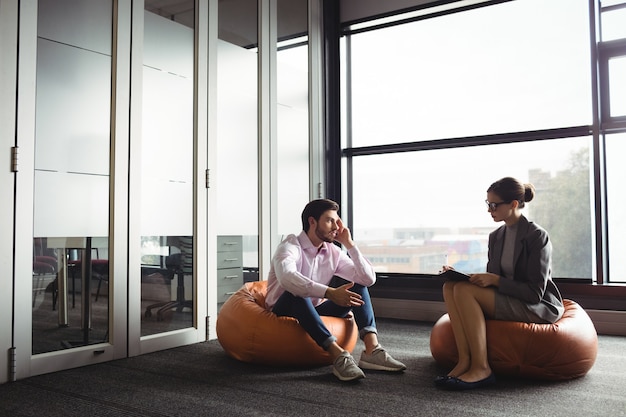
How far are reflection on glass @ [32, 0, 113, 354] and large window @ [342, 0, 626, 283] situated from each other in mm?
2747

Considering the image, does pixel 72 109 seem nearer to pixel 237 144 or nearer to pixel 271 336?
pixel 237 144

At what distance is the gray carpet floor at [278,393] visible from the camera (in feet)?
8.04

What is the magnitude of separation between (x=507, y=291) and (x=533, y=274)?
16 cm

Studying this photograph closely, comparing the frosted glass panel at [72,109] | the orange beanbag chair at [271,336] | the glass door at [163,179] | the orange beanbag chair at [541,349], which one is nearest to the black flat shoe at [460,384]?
the orange beanbag chair at [541,349]

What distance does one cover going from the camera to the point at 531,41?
15.6 ft

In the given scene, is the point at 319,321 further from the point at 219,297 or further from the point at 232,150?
the point at 232,150

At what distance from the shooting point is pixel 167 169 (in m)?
3.88

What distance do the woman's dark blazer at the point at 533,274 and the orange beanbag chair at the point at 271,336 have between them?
95 centimetres

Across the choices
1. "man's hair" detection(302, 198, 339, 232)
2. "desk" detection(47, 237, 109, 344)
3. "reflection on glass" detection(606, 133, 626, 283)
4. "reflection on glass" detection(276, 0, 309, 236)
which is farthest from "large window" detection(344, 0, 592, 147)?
"desk" detection(47, 237, 109, 344)

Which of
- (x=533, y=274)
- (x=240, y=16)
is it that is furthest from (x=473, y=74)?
(x=533, y=274)

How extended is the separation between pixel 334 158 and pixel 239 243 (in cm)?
165

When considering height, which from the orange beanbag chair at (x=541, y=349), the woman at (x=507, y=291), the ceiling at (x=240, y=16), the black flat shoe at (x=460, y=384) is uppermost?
the ceiling at (x=240, y=16)

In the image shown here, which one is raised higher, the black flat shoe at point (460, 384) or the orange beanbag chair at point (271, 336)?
the orange beanbag chair at point (271, 336)

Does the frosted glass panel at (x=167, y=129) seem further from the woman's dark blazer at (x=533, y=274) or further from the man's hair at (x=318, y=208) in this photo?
the woman's dark blazer at (x=533, y=274)
